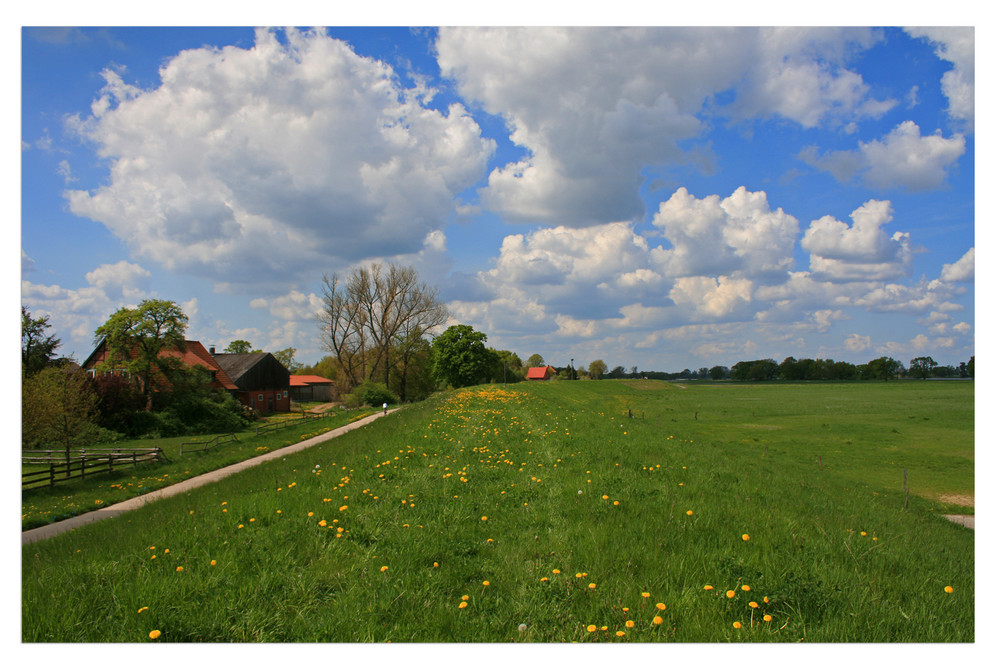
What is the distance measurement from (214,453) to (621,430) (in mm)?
23563

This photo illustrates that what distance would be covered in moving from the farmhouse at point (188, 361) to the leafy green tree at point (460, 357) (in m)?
30.6

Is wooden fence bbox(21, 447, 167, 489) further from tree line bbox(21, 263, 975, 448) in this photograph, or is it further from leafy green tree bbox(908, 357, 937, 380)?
leafy green tree bbox(908, 357, 937, 380)

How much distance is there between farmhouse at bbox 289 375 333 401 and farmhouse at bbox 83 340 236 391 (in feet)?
91.7

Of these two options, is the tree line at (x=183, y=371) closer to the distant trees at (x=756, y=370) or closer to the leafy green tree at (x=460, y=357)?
the leafy green tree at (x=460, y=357)

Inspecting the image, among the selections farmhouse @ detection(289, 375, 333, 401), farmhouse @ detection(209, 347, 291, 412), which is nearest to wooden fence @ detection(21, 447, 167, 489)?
farmhouse @ detection(209, 347, 291, 412)

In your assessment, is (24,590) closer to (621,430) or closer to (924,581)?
(924,581)

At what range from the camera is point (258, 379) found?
186ft

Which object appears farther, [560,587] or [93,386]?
[93,386]

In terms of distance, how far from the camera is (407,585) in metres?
4.76

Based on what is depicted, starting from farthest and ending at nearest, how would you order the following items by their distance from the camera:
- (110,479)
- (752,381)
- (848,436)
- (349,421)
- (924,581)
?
(752,381), (349,421), (848,436), (110,479), (924,581)

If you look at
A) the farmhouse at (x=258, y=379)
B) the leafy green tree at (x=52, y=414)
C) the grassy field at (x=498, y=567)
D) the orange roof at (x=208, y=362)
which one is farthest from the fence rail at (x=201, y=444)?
the grassy field at (x=498, y=567)

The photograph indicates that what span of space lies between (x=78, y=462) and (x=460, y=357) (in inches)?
2195

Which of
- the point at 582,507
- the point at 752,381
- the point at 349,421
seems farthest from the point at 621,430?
the point at 752,381

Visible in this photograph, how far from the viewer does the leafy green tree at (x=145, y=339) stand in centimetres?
3709
